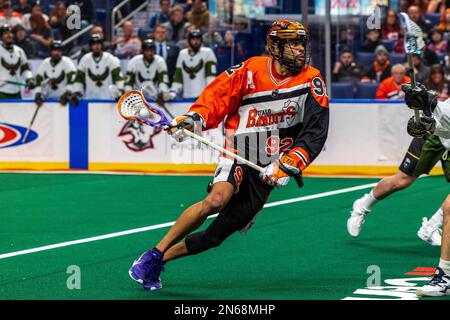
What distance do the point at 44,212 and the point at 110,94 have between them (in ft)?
18.0

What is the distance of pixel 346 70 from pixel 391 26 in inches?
58.1

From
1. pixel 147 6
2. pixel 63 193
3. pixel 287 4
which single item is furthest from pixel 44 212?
pixel 147 6

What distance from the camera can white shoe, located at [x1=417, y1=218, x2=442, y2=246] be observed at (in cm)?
995

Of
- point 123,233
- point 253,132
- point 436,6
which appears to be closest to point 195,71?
point 436,6

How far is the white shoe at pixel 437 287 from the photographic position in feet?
25.2

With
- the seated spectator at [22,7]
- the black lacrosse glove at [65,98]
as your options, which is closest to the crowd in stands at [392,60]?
the black lacrosse glove at [65,98]

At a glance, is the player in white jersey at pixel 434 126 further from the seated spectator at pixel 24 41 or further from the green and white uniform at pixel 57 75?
the seated spectator at pixel 24 41

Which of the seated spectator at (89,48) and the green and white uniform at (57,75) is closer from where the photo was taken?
the green and white uniform at (57,75)

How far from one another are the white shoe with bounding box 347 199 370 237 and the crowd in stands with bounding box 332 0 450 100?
576cm

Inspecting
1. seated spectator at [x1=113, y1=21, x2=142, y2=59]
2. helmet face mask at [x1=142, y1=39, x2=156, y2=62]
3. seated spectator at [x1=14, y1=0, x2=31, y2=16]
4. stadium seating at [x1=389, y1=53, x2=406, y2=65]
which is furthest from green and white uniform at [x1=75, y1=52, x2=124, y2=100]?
seated spectator at [x1=14, y1=0, x2=31, y2=16]

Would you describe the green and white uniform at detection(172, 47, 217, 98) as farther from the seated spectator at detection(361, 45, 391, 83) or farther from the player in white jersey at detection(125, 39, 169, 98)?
the seated spectator at detection(361, 45, 391, 83)

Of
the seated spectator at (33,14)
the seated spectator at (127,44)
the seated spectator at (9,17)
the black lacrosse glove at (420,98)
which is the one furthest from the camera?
the seated spectator at (9,17)

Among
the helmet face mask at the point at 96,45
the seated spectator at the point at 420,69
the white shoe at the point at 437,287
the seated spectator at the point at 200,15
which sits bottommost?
the white shoe at the point at 437,287
